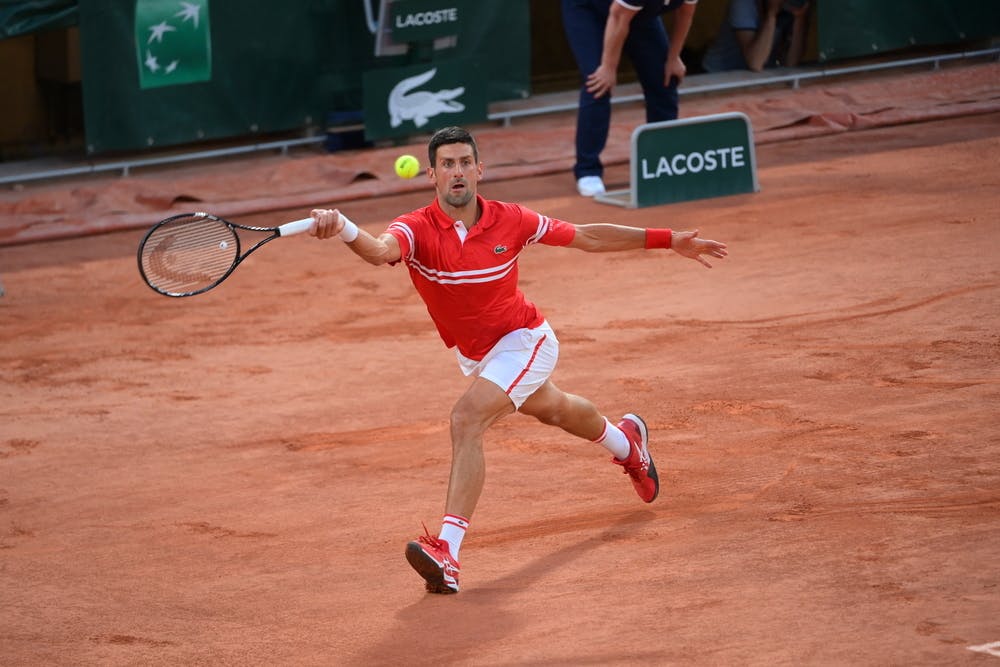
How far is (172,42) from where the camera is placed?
39.7 feet

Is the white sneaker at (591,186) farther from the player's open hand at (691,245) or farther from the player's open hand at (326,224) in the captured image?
the player's open hand at (326,224)

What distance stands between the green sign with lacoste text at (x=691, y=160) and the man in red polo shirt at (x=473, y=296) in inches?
212

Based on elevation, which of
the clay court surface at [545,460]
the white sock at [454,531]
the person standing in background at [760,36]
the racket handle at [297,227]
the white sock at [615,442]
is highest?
the racket handle at [297,227]

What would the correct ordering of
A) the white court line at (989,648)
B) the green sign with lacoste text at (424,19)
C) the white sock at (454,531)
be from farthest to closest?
the green sign with lacoste text at (424,19)
the white sock at (454,531)
the white court line at (989,648)

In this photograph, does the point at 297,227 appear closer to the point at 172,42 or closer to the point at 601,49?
the point at 601,49

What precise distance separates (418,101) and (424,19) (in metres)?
0.70

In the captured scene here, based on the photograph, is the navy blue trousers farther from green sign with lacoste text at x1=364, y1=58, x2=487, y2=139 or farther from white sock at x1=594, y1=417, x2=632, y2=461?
white sock at x1=594, y1=417, x2=632, y2=461

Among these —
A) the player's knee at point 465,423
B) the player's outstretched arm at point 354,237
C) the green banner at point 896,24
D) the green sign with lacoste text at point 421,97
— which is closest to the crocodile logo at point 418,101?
the green sign with lacoste text at point 421,97

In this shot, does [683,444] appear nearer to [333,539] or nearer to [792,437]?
[792,437]

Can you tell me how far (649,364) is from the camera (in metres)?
7.87

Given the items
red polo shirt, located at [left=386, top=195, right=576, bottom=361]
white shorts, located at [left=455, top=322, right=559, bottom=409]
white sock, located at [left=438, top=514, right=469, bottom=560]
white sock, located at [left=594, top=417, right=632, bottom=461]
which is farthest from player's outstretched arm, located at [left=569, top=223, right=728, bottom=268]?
white sock, located at [left=438, top=514, right=469, bottom=560]

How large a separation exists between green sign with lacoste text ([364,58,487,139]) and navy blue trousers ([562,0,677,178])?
1698 millimetres

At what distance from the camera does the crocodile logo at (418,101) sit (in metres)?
12.7

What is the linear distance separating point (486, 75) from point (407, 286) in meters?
4.09
